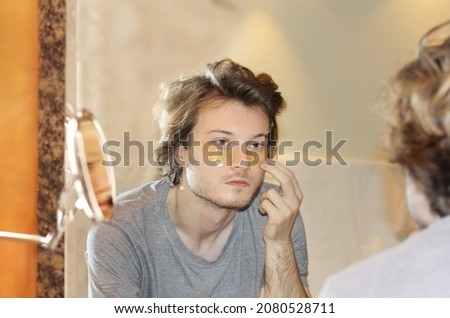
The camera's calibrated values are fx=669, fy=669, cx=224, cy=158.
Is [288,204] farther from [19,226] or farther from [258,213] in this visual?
[19,226]

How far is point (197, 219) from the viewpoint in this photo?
4.96 feet

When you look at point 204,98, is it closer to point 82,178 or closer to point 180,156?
point 180,156

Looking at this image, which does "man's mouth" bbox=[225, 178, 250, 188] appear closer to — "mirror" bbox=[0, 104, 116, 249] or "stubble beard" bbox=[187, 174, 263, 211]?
"stubble beard" bbox=[187, 174, 263, 211]

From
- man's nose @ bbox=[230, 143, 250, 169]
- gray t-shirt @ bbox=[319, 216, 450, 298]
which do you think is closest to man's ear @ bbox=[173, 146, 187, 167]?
man's nose @ bbox=[230, 143, 250, 169]

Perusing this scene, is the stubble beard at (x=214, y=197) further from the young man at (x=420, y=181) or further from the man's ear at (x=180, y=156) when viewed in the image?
the young man at (x=420, y=181)

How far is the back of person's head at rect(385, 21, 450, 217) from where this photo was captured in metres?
1.18

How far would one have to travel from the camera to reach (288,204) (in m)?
1.50

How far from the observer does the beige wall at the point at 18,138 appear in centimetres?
158

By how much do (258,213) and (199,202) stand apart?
0.13 m

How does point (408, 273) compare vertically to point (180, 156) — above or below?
below

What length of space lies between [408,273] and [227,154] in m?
0.61

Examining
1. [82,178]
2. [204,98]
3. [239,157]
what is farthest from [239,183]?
[82,178]

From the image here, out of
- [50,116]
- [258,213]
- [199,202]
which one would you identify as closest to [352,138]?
[258,213]
